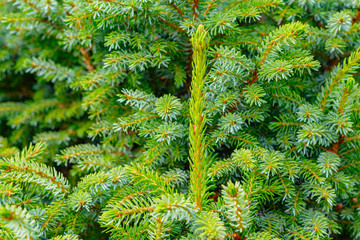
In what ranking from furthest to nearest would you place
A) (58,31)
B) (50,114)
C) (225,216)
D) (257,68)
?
(50,114), (58,31), (257,68), (225,216)

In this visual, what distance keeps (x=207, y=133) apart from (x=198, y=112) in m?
0.26

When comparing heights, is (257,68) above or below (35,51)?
above

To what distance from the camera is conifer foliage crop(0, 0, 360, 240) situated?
62 centimetres

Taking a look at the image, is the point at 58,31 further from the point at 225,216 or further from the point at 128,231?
the point at 225,216

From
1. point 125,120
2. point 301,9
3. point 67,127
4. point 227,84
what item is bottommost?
point 67,127

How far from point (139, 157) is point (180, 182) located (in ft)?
0.47

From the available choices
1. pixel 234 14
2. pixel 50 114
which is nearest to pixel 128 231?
pixel 234 14

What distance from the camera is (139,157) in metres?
0.86

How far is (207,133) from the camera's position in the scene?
82 centimetres

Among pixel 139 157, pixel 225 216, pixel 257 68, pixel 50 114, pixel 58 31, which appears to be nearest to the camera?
pixel 225 216

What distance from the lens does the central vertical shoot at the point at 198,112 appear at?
558 mm

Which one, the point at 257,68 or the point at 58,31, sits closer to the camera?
the point at 257,68

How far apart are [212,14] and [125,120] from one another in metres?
0.39

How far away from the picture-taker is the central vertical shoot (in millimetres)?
558
